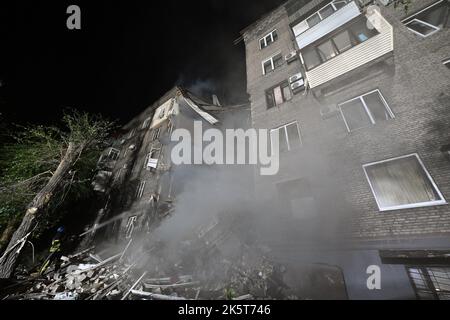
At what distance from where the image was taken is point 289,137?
9.44 meters

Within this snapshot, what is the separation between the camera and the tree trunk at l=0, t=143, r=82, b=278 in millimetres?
Answer: 6176

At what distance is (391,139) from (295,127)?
3.79m

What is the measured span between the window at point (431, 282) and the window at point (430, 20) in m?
8.69

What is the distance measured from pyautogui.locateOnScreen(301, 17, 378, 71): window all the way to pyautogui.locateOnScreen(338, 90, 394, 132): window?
2264 millimetres

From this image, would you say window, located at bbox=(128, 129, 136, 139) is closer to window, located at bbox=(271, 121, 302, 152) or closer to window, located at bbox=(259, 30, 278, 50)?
window, located at bbox=(259, 30, 278, 50)

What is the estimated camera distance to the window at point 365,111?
7.30 m

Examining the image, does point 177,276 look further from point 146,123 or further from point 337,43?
point 146,123

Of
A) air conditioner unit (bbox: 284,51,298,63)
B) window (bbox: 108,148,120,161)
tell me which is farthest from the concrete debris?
window (bbox: 108,148,120,161)

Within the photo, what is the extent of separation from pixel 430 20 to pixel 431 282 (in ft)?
32.6

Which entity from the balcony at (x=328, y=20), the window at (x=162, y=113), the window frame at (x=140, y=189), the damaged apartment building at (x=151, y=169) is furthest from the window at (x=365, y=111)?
the window at (x=162, y=113)

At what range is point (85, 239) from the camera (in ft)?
42.7

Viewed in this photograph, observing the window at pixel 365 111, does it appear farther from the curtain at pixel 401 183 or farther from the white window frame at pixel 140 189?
the white window frame at pixel 140 189

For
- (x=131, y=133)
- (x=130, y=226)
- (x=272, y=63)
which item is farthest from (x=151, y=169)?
(x=272, y=63)

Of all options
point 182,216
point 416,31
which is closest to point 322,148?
point 416,31
